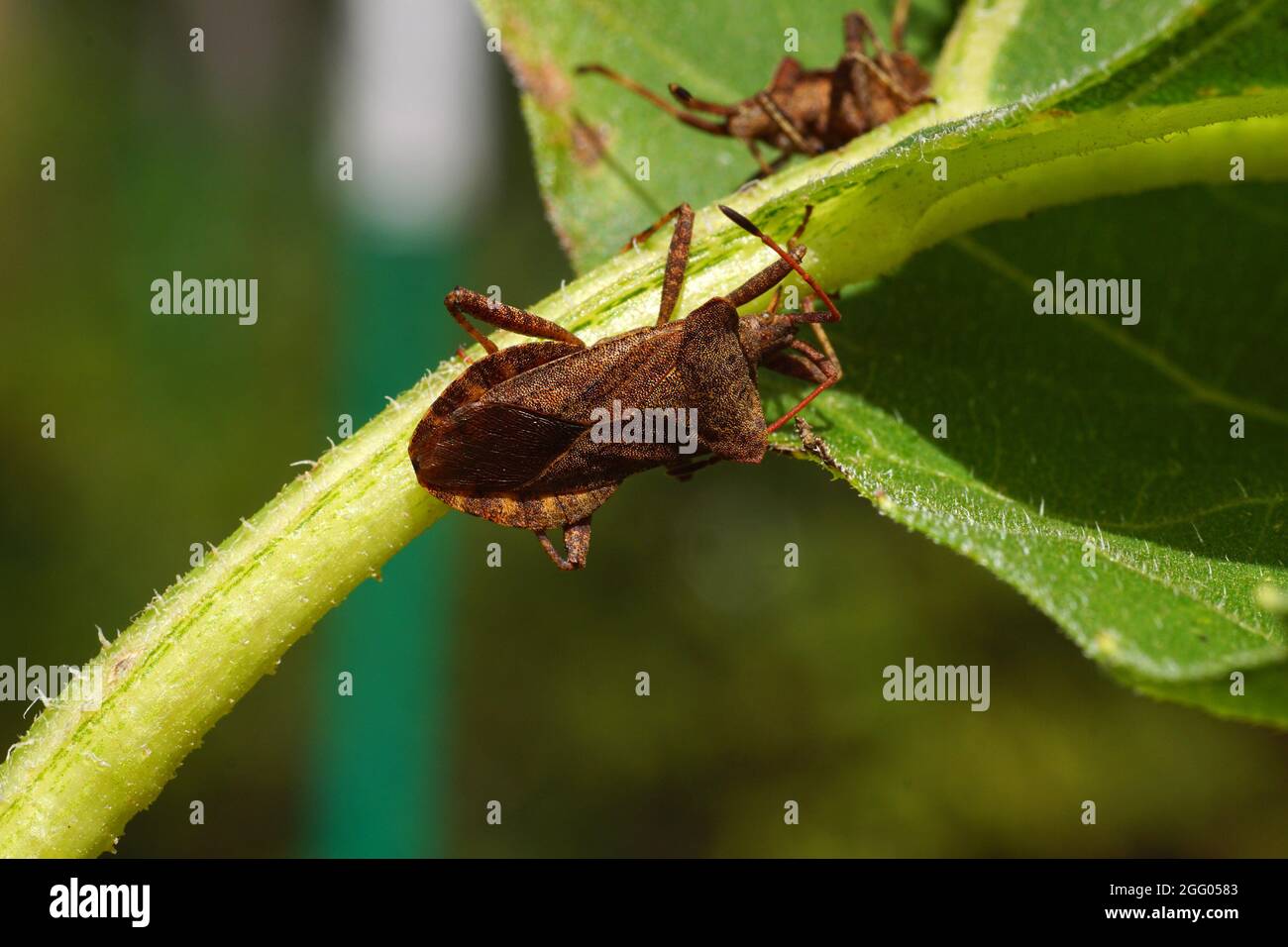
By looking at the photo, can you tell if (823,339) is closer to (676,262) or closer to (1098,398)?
(676,262)

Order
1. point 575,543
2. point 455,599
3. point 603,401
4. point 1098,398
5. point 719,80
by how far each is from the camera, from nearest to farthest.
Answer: point 1098,398
point 603,401
point 575,543
point 719,80
point 455,599

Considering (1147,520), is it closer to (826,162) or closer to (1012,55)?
(826,162)

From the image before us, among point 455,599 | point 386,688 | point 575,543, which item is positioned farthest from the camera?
point 455,599

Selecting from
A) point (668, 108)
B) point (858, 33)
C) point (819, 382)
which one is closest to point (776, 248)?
point (819, 382)

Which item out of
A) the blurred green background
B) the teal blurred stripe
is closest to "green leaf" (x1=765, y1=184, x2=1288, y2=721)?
the teal blurred stripe

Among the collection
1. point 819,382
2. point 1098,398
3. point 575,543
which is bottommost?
point 575,543

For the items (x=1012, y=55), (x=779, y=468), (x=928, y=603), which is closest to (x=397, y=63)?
(x=779, y=468)
